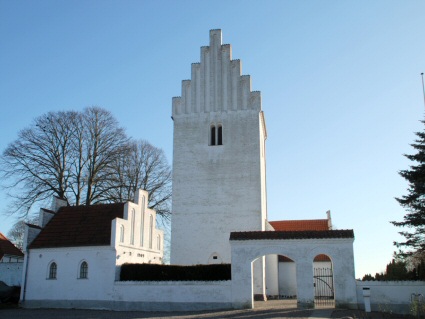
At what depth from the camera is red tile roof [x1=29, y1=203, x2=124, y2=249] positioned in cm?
2505

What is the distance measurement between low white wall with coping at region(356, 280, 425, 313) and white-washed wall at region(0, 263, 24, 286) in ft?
69.8

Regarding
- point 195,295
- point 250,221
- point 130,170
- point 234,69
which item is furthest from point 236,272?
point 130,170

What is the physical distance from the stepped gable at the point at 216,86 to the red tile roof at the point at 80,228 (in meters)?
8.46

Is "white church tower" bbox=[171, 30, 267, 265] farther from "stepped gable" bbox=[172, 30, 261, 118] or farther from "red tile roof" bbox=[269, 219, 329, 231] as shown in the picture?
"red tile roof" bbox=[269, 219, 329, 231]

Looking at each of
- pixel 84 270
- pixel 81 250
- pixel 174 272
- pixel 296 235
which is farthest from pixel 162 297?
pixel 296 235

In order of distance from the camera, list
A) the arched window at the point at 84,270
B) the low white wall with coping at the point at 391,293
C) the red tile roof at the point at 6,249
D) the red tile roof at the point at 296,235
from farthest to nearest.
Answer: the red tile roof at the point at 6,249 < the arched window at the point at 84,270 < the red tile roof at the point at 296,235 < the low white wall with coping at the point at 391,293

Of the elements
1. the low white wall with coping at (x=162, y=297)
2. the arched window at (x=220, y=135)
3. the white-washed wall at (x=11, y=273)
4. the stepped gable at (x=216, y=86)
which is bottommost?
the low white wall with coping at (x=162, y=297)

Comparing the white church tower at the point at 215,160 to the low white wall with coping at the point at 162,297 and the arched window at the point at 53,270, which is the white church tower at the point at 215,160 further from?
the arched window at the point at 53,270

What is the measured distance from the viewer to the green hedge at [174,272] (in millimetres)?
22656

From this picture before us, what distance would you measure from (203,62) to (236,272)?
15579mm

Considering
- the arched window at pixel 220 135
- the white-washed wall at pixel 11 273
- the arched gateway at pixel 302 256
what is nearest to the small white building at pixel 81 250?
the white-washed wall at pixel 11 273

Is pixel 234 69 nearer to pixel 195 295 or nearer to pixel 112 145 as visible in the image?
pixel 112 145

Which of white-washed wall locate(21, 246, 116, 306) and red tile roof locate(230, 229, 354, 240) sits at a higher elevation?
red tile roof locate(230, 229, 354, 240)

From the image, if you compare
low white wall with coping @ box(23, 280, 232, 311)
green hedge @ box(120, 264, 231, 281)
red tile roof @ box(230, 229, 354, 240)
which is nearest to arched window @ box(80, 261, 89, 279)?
low white wall with coping @ box(23, 280, 232, 311)
